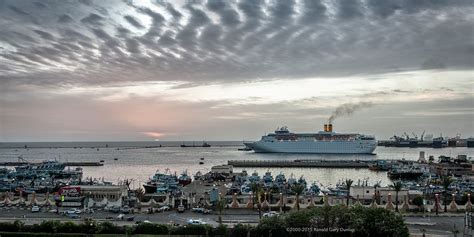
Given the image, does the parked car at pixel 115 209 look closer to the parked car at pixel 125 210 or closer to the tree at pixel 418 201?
the parked car at pixel 125 210

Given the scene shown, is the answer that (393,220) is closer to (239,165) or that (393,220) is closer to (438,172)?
(438,172)

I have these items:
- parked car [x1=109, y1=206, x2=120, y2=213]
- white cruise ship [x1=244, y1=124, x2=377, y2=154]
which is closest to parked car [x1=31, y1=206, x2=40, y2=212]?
parked car [x1=109, y1=206, x2=120, y2=213]

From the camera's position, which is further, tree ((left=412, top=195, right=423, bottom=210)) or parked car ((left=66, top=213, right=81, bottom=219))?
tree ((left=412, top=195, right=423, bottom=210))

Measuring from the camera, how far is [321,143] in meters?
87.8

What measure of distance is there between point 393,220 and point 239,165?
52297 millimetres

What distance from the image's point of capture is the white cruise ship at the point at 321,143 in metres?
87.8

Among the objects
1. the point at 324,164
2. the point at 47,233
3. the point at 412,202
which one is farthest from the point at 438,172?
the point at 47,233

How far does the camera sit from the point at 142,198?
94.6ft

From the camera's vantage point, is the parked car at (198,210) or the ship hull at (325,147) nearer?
the parked car at (198,210)

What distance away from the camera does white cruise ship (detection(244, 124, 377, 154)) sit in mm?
87750

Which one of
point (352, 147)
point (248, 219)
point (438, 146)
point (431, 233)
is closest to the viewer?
point (431, 233)

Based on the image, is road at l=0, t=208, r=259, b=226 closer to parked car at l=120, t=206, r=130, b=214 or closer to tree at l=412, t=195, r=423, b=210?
parked car at l=120, t=206, r=130, b=214

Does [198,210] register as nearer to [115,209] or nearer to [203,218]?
[203,218]

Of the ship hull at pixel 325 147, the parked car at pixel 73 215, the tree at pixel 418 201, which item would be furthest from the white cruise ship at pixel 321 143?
the parked car at pixel 73 215
